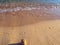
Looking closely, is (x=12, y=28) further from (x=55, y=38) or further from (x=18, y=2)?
(x=18, y=2)

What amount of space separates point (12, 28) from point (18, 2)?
2.90 feet

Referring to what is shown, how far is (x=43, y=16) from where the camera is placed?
166 cm

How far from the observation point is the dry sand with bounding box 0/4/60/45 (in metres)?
1.15

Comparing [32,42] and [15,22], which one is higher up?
[15,22]

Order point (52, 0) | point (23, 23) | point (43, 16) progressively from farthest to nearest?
point (52, 0)
point (43, 16)
point (23, 23)

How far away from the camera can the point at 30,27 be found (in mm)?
1378

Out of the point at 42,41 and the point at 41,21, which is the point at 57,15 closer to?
the point at 41,21

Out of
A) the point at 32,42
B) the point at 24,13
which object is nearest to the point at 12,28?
the point at 32,42

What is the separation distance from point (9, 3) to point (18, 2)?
16 centimetres

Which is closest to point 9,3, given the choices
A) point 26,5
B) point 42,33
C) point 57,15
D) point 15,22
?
point 26,5

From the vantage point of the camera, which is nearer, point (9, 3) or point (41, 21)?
point (41, 21)

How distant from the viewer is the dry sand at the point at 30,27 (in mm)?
1152

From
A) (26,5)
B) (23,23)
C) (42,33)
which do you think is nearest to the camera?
(42,33)

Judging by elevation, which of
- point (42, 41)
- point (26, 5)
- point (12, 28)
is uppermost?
point (26, 5)
